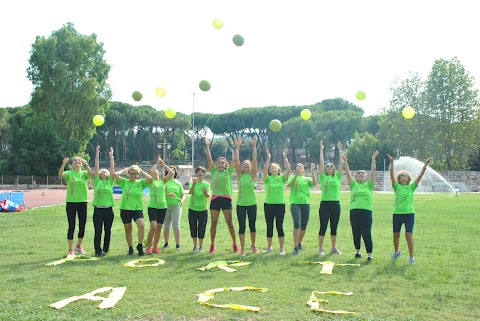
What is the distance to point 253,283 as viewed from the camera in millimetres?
7395

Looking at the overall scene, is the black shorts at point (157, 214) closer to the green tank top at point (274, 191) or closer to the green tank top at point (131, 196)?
the green tank top at point (131, 196)

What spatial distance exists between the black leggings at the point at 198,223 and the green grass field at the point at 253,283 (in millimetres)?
413

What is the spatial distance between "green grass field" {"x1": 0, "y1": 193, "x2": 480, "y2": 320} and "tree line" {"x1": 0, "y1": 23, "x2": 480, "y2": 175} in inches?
1762

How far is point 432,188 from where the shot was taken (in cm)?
5372

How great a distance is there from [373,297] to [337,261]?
2.68 m

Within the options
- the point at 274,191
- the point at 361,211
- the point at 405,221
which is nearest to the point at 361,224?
the point at 361,211

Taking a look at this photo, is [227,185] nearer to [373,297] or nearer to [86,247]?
[86,247]

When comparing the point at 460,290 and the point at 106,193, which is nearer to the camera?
the point at 460,290

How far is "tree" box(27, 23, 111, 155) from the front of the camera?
172 feet

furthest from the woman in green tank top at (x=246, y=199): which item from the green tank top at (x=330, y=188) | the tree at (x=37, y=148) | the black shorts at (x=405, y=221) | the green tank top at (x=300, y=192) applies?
the tree at (x=37, y=148)

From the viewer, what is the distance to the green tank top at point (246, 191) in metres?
10.1

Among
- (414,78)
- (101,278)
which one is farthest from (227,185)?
(414,78)

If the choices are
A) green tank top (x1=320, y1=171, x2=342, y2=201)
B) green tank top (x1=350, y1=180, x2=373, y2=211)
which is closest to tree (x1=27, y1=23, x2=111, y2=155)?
green tank top (x1=320, y1=171, x2=342, y2=201)

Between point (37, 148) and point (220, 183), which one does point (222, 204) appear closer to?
point (220, 183)
